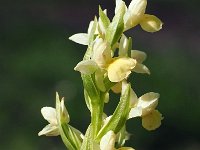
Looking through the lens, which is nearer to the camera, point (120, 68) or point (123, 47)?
point (120, 68)

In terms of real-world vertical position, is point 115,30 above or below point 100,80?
above

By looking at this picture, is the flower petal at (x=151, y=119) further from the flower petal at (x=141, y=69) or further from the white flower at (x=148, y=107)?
the flower petal at (x=141, y=69)

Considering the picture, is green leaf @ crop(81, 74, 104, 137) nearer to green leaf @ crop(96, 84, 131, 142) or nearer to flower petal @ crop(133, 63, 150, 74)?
green leaf @ crop(96, 84, 131, 142)

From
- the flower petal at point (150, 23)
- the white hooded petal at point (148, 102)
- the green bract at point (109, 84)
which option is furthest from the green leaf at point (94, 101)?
the flower petal at point (150, 23)

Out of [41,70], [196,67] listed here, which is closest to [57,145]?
[41,70]

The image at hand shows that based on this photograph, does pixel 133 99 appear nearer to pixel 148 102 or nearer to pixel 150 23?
pixel 148 102

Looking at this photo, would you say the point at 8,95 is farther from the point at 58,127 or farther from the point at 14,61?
the point at 58,127

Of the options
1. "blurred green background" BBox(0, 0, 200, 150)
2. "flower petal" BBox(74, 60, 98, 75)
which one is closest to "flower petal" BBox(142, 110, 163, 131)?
"flower petal" BBox(74, 60, 98, 75)

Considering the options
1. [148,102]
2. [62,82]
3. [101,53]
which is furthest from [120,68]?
[62,82]
